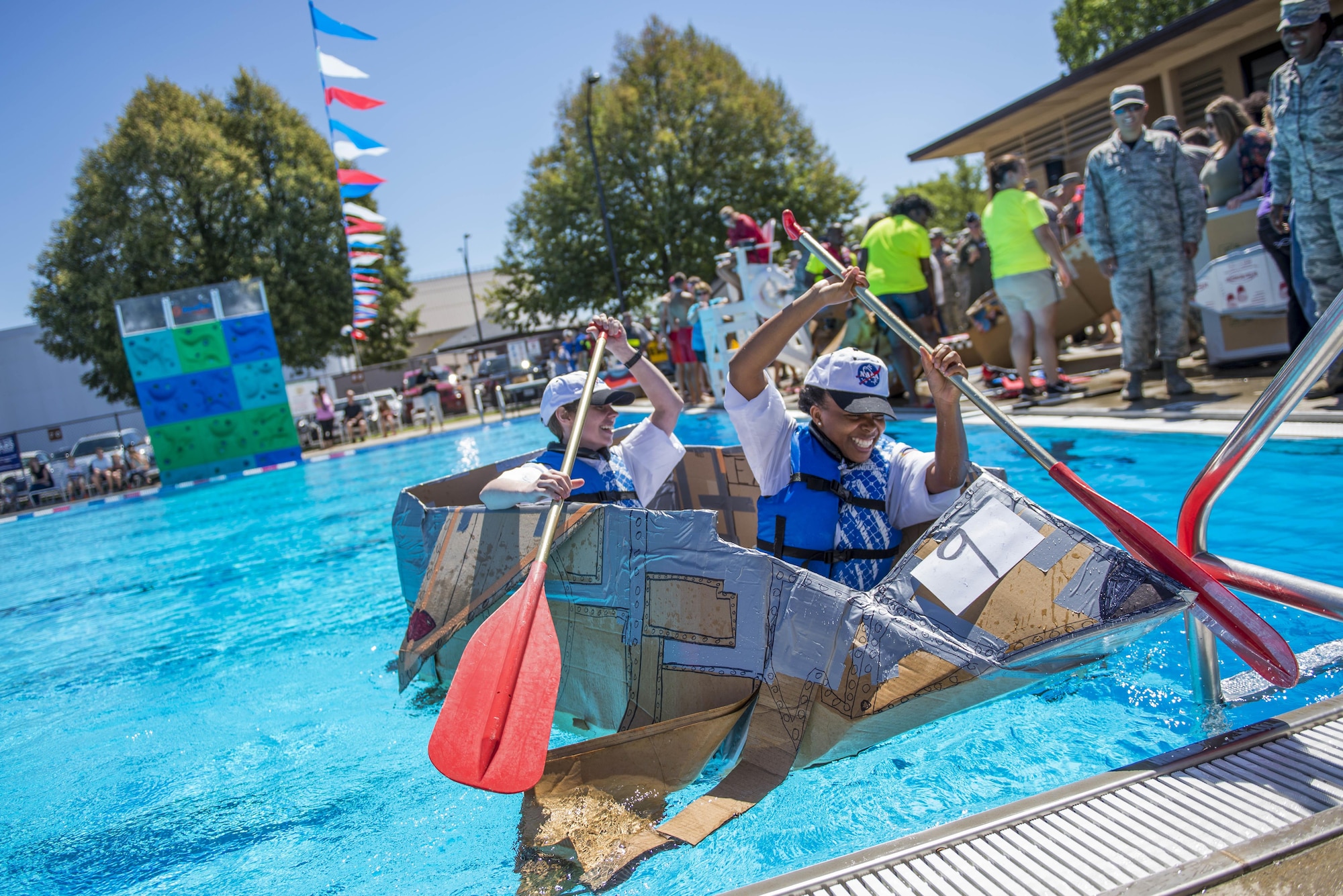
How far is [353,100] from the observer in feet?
42.3

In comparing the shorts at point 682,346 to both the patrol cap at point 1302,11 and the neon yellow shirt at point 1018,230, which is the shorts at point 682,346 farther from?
the patrol cap at point 1302,11

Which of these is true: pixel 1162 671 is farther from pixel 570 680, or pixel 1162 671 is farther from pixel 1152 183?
pixel 1152 183

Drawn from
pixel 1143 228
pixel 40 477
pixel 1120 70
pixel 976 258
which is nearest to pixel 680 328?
pixel 976 258

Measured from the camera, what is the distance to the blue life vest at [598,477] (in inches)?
148

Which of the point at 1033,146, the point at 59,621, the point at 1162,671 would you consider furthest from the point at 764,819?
the point at 1033,146

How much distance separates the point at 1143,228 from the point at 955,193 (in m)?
46.9

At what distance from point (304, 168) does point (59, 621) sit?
26153 millimetres

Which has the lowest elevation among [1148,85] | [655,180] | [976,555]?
[976,555]

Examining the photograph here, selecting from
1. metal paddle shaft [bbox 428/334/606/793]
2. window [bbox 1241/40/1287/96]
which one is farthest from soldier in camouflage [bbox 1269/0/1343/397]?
window [bbox 1241/40/1287/96]

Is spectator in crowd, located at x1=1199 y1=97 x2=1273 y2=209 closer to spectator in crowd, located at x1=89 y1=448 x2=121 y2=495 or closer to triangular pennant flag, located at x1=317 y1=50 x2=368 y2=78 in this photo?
triangular pennant flag, located at x1=317 y1=50 x2=368 y2=78

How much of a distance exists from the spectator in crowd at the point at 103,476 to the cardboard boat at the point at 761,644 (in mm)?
23141

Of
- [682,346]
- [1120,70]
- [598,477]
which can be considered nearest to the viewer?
[598,477]

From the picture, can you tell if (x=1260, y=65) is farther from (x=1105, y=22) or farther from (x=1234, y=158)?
(x=1105, y=22)

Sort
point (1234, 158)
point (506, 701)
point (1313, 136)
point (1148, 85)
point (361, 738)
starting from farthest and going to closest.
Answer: point (1148, 85)
point (1234, 158)
point (1313, 136)
point (361, 738)
point (506, 701)
